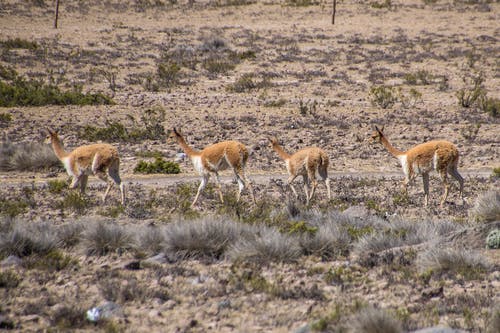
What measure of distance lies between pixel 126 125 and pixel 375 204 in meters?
9.77

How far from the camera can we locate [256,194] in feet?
44.5

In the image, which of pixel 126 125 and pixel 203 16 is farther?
Result: pixel 203 16

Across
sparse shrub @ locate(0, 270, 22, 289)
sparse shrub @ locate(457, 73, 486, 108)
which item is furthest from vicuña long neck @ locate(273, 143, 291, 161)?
sparse shrub @ locate(457, 73, 486, 108)

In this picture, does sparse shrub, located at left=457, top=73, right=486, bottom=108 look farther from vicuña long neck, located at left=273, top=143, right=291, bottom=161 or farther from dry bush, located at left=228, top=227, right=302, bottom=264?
dry bush, located at left=228, top=227, right=302, bottom=264

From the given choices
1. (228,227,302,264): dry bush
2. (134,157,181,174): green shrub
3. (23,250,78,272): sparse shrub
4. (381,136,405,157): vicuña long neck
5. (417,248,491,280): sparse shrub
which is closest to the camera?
(417,248,491,280): sparse shrub

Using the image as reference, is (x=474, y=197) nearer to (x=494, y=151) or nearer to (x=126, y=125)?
(x=494, y=151)

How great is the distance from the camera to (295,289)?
25.5 ft

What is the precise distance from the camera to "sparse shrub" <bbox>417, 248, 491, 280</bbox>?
8.15 m

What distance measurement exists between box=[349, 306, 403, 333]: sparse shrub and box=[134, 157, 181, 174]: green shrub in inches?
376

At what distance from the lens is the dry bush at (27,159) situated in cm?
1578

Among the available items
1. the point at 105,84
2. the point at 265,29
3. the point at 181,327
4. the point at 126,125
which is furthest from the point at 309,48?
the point at 181,327

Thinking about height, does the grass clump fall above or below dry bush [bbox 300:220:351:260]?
below

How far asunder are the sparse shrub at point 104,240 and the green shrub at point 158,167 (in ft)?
20.0

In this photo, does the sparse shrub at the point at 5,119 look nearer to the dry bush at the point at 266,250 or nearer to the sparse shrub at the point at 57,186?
the sparse shrub at the point at 57,186
